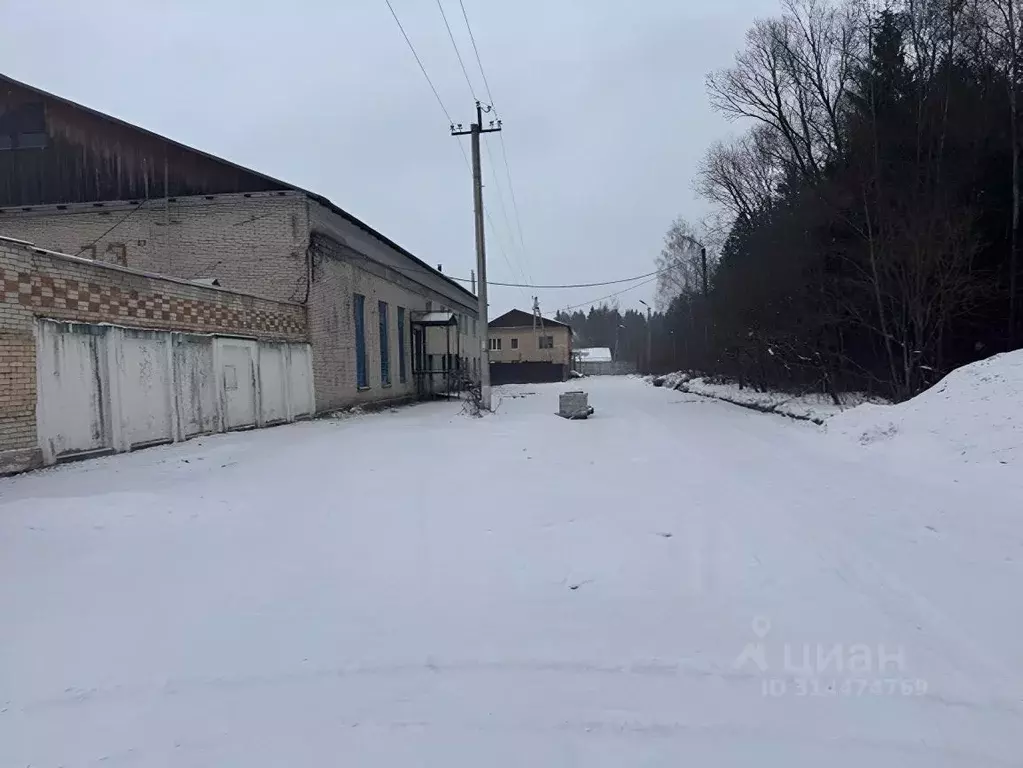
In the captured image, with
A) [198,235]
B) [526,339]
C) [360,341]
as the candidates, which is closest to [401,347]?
[360,341]

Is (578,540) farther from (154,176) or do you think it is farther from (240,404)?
(154,176)

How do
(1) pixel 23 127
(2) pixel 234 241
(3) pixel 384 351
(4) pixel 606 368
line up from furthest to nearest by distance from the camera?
(4) pixel 606 368 < (3) pixel 384 351 < (2) pixel 234 241 < (1) pixel 23 127

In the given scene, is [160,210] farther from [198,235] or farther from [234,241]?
[234,241]

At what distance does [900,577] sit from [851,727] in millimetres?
2355

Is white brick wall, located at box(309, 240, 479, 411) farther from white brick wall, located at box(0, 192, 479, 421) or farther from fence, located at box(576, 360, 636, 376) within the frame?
fence, located at box(576, 360, 636, 376)

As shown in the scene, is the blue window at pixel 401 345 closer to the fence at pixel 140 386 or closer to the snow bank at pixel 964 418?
the fence at pixel 140 386

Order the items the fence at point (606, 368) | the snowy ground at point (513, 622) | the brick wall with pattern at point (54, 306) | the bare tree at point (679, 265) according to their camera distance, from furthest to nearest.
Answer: the fence at point (606, 368) → the bare tree at point (679, 265) → the brick wall with pattern at point (54, 306) → the snowy ground at point (513, 622)

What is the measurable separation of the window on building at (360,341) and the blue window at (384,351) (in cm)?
216

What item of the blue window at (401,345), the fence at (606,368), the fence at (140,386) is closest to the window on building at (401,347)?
the blue window at (401,345)

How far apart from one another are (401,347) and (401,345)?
0.09 meters

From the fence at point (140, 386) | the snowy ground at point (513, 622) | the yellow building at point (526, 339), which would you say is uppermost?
the yellow building at point (526, 339)

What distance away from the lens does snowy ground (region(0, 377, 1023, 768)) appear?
3.01 m

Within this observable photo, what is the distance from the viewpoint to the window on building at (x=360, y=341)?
2261cm

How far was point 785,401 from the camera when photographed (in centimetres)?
2152
